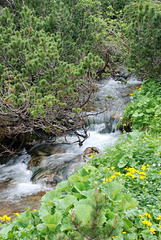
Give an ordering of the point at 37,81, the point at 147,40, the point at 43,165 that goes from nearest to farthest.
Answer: the point at 43,165 → the point at 37,81 → the point at 147,40

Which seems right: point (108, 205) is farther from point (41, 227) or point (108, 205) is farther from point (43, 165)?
point (43, 165)

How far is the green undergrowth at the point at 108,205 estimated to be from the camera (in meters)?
1.63

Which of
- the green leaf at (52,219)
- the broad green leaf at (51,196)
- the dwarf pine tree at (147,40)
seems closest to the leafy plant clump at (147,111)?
the dwarf pine tree at (147,40)

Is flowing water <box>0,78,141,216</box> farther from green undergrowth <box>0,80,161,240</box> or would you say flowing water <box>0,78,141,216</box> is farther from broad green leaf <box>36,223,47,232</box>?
broad green leaf <box>36,223,47,232</box>

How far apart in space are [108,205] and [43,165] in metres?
3.66

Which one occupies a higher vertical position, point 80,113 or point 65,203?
point 65,203

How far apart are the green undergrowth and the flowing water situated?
54.8 inches

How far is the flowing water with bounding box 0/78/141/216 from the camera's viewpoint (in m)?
4.67

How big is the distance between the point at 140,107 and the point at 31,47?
9.97ft

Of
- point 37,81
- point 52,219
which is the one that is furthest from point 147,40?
point 52,219

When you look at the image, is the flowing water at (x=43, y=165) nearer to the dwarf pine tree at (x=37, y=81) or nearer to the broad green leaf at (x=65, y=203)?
the dwarf pine tree at (x=37, y=81)

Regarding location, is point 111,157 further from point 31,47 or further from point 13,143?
point 13,143

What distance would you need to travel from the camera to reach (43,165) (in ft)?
19.1

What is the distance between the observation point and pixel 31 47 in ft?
19.1
